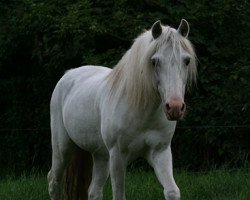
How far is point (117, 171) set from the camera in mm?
5414

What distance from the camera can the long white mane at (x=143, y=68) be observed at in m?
5.01

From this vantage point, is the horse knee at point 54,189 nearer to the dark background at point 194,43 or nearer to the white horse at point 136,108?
the white horse at point 136,108

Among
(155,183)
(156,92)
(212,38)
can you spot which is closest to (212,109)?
(212,38)

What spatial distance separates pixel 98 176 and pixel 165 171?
1.41 meters

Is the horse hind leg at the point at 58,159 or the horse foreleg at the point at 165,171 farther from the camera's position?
the horse hind leg at the point at 58,159

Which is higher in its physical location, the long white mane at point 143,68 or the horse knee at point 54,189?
the long white mane at point 143,68


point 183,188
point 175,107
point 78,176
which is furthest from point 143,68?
point 183,188

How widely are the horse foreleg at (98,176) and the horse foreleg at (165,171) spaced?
1232 mm

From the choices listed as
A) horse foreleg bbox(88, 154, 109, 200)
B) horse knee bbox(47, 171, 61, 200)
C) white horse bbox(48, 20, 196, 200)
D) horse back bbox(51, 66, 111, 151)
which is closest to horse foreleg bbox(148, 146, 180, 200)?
white horse bbox(48, 20, 196, 200)

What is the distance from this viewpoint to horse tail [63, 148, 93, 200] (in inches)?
269

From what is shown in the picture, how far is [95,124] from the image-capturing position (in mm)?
5941

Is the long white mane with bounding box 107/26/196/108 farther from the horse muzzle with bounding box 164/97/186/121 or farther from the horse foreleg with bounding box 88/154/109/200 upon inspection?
the horse foreleg with bounding box 88/154/109/200

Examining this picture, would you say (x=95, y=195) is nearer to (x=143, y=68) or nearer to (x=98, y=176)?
(x=98, y=176)

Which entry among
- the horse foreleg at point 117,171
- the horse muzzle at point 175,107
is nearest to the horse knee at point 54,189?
the horse foreleg at point 117,171
